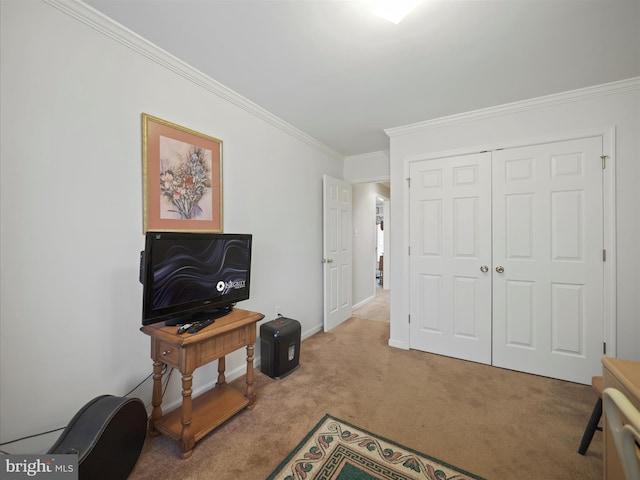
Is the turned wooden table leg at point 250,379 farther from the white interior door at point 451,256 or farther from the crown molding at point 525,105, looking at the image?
the crown molding at point 525,105

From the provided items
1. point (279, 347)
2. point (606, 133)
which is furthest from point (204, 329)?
point (606, 133)

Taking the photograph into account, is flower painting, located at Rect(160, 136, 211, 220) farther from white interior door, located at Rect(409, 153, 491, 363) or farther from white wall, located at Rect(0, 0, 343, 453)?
white interior door, located at Rect(409, 153, 491, 363)

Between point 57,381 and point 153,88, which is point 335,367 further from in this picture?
point 153,88

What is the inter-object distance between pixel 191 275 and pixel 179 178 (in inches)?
30.1

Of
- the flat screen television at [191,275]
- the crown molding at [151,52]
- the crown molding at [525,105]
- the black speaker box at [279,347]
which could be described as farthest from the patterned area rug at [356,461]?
the crown molding at [525,105]

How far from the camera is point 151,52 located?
1.80m

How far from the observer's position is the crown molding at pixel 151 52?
1.48 m

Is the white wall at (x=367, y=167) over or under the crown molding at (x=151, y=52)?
under

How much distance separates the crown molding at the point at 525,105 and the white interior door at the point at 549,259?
38 cm

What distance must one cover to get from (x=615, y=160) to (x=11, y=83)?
4.08 meters

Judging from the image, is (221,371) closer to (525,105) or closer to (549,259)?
(549,259)

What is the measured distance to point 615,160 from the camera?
2.26 metres

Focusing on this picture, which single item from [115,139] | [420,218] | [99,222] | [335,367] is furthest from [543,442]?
[115,139]

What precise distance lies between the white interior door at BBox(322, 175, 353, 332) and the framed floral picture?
5.40 feet
